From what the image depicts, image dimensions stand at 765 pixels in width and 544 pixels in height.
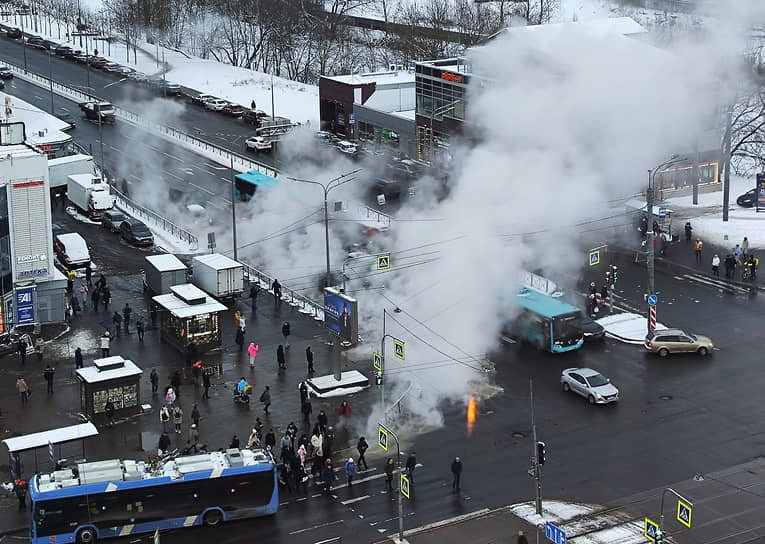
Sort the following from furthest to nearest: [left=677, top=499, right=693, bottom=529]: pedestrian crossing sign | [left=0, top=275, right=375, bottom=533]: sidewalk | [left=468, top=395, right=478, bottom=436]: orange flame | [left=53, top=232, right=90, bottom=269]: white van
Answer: [left=53, top=232, right=90, bottom=269]: white van, [left=468, top=395, right=478, bottom=436]: orange flame, [left=0, top=275, right=375, bottom=533]: sidewalk, [left=677, top=499, right=693, bottom=529]: pedestrian crossing sign

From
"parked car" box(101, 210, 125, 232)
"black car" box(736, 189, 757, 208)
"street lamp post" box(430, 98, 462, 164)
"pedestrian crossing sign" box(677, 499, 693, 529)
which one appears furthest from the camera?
"street lamp post" box(430, 98, 462, 164)

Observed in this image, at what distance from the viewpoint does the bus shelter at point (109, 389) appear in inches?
1649

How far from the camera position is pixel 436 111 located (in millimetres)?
77062

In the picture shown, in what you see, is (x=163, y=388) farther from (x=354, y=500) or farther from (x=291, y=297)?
(x=354, y=500)

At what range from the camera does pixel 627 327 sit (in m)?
50.7

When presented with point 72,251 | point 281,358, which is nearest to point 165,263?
point 72,251

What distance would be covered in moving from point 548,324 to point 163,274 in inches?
687

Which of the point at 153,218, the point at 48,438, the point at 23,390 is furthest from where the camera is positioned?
the point at 153,218

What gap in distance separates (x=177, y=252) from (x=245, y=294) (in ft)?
25.5

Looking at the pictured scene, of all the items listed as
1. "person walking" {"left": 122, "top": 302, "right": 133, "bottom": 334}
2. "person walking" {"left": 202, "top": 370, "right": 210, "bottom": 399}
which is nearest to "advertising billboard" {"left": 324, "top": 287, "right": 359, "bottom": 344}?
"person walking" {"left": 202, "top": 370, "right": 210, "bottom": 399}

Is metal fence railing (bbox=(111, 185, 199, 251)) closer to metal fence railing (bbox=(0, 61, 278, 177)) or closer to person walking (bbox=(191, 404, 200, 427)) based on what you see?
metal fence railing (bbox=(0, 61, 278, 177))

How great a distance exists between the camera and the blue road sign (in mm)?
30078

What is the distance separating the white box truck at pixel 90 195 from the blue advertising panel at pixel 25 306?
17449 millimetres

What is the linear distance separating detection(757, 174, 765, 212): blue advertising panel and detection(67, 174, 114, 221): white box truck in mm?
35321
